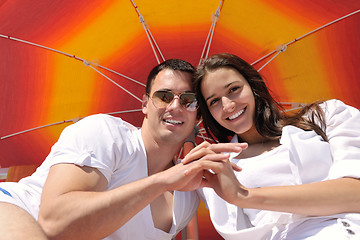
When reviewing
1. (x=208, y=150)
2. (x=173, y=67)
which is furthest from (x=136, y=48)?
(x=208, y=150)

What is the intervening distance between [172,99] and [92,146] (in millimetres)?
884

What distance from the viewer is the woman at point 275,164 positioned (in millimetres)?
1803

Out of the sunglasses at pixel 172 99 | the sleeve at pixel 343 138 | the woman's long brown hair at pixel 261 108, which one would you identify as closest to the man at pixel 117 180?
the sunglasses at pixel 172 99

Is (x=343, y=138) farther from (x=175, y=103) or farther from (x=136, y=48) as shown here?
(x=136, y=48)

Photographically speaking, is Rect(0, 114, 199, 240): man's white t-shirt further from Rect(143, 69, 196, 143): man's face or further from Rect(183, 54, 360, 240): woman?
Rect(183, 54, 360, 240): woman

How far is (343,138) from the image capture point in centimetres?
204

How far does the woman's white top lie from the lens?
1.92 meters

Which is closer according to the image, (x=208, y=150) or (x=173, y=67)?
(x=208, y=150)

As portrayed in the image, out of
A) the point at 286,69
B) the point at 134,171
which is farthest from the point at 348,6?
the point at 134,171

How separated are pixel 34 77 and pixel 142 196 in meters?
2.08

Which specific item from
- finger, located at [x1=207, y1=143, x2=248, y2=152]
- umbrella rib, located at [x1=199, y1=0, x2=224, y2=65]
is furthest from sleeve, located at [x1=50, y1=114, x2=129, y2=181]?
umbrella rib, located at [x1=199, y1=0, x2=224, y2=65]

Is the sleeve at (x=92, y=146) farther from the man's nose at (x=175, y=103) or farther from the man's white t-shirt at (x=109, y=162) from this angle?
the man's nose at (x=175, y=103)

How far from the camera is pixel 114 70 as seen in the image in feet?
10.9

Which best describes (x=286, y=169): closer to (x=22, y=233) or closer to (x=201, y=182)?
(x=201, y=182)
